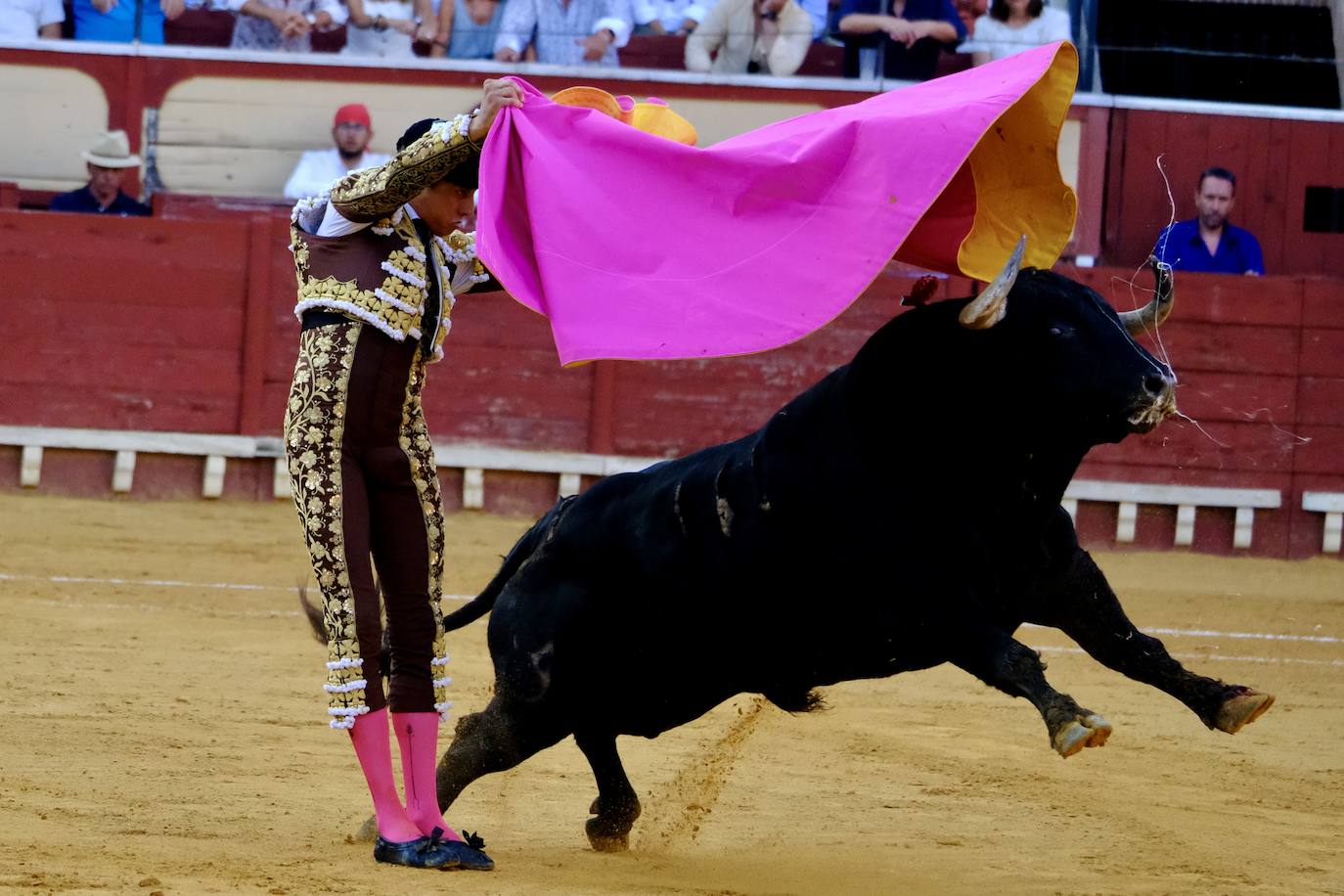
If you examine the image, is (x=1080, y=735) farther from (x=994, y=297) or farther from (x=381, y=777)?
(x=381, y=777)

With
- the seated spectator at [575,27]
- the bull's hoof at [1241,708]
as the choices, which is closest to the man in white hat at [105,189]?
the seated spectator at [575,27]

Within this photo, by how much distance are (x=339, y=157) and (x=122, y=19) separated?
1.63 metres

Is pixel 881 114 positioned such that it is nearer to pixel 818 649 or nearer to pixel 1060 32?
pixel 818 649

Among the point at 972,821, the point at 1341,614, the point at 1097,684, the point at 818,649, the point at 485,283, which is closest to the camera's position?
the point at 818,649

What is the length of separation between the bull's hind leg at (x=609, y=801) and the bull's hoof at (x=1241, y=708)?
3.86 ft

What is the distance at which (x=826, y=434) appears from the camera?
10.7ft

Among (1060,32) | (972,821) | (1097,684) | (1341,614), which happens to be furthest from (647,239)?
(1060,32)

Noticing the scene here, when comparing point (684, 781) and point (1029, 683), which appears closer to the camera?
point (1029, 683)

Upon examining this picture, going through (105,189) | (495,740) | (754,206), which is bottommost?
(495,740)

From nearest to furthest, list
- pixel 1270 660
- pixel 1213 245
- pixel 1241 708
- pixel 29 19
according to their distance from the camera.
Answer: pixel 1241 708 → pixel 1270 660 → pixel 1213 245 → pixel 29 19

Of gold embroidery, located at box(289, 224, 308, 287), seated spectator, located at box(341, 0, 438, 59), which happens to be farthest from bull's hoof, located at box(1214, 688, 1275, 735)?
seated spectator, located at box(341, 0, 438, 59)

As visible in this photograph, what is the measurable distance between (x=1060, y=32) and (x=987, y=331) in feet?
19.2

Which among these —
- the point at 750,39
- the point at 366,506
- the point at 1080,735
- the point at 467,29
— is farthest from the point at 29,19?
the point at 1080,735

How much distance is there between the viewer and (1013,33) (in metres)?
8.55
